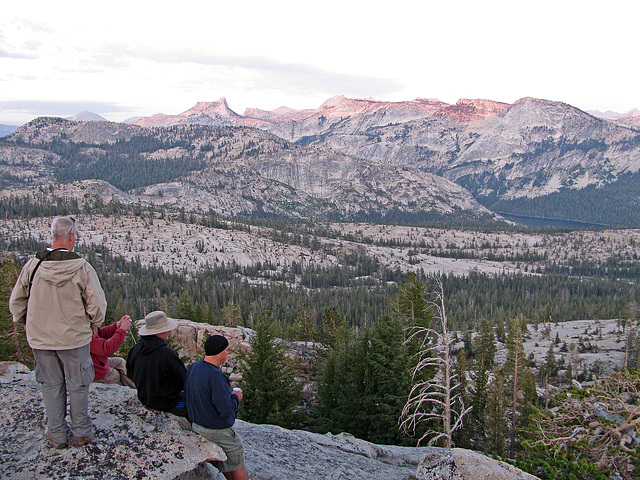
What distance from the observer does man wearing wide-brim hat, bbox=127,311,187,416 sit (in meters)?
8.87

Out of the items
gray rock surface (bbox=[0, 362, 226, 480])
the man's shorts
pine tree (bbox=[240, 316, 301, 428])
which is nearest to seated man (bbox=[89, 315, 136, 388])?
gray rock surface (bbox=[0, 362, 226, 480])

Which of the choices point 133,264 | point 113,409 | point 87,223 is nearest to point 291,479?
point 113,409

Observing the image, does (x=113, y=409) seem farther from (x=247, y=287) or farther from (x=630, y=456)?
(x=247, y=287)

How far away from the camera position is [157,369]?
29.0 feet

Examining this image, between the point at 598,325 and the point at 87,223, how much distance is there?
710ft

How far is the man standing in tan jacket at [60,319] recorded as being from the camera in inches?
294

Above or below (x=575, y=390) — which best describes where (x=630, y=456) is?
below

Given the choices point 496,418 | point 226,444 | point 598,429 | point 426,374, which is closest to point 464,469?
point 226,444

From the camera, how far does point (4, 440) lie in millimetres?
8016

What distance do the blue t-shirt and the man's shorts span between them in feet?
0.51

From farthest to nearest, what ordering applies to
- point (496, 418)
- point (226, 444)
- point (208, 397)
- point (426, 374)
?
point (496, 418), point (426, 374), point (226, 444), point (208, 397)

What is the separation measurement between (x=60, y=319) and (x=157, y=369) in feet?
7.70

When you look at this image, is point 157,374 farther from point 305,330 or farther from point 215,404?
point 305,330

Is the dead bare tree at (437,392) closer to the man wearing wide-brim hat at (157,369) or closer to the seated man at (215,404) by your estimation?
the seated man at (215,404)
